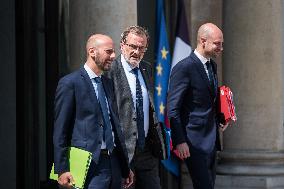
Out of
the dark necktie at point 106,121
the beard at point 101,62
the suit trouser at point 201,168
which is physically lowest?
the suit trouser at point 201,168

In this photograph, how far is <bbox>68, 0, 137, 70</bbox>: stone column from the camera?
6234 millimetres

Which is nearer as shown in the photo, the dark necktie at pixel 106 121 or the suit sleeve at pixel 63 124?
the suit sleeve at pixel 63 124

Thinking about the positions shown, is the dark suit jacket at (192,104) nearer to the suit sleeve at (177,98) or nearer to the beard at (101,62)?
the suit sleeve at (177,98)

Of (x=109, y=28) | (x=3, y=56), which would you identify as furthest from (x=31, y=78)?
(x=109, y=28)

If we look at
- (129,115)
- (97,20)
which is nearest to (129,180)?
(129,115)

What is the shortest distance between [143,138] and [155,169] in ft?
1.10

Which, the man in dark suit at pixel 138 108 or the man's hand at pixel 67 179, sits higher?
the man in dark suit at pixel 138 108

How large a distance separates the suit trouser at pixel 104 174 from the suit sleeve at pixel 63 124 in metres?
0.21

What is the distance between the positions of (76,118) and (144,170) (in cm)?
92

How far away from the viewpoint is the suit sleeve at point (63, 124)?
4465 millimetres

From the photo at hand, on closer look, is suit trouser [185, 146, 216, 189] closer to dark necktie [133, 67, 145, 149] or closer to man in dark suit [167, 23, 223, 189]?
man in dark suit [167, 23, 223, 189]

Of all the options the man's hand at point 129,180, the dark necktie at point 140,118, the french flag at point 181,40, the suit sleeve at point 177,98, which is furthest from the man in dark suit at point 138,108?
the french flag at point 181,40

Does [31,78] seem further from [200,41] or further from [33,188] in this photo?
[200,41]

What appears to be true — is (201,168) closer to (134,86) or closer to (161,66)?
(134,86)
